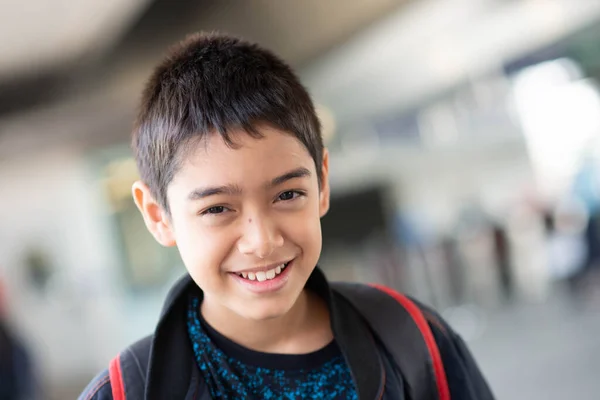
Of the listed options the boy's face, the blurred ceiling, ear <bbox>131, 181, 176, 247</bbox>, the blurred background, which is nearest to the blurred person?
the blurred ceiling

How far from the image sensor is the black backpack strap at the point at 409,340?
1.05 m

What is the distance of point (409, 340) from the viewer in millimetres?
1078

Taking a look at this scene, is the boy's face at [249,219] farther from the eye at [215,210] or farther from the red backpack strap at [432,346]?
the red backpack strap at [432,346]

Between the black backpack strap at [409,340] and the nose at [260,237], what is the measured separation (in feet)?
0.87

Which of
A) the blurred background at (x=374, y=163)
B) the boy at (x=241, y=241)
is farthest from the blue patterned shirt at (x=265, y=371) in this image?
the blurred background at (x=374, y=163)

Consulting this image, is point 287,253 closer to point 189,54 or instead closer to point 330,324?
point 330,324

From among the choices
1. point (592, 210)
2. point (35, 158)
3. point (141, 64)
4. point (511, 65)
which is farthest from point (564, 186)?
point (35, 158)

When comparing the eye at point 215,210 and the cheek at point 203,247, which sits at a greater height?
the eye at point 215,210

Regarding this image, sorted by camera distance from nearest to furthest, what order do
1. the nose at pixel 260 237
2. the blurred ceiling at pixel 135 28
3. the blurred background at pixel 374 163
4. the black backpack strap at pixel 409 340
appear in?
1. the nose at pixel 260 237
2. the black backpack strap at pixel 409 340
3. the blurred ceiling at pixel 135 28
4. the blurred background at pixel 374 163

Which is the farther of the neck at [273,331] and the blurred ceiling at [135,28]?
the blurred ceiling at [135,28]

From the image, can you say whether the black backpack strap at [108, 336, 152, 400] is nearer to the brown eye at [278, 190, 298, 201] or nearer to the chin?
the chin

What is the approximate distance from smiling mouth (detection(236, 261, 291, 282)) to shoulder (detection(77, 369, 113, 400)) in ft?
→ 0.84

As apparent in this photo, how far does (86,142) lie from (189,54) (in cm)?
718

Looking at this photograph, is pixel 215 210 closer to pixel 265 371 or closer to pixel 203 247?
pixel 203 247
